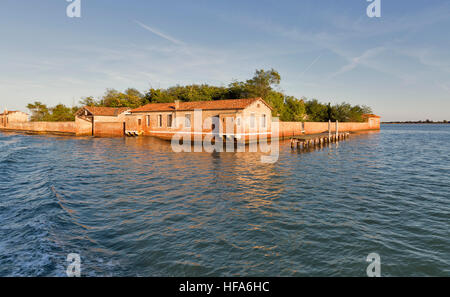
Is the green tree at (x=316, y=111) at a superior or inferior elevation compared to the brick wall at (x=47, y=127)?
superior

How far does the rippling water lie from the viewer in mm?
5852

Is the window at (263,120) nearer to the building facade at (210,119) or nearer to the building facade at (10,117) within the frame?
the building facade at (210,119)

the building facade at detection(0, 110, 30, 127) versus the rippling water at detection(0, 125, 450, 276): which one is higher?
the building facade at detection(0, 110, 30, 127)

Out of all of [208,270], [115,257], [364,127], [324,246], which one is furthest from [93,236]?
[364,127]

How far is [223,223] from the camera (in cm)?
809

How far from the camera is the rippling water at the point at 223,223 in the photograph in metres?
5.85

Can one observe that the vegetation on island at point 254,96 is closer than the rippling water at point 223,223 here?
No

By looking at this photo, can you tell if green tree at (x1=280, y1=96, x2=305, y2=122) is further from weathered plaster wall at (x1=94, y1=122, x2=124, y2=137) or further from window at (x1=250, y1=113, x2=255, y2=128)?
weathered plaster wall at (x1=94, y1=122, x2=124, y2=137)

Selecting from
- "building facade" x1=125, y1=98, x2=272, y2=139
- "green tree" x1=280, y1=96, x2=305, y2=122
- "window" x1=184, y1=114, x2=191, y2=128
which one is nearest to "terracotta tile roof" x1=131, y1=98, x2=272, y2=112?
"building facade" x1=125, y1=98, x2=272, y2=139

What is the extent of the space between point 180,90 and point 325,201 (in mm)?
52693

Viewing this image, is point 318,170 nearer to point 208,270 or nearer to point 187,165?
point 187,165

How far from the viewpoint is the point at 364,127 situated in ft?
251

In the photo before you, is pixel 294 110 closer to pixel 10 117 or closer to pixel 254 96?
pixel 254 96

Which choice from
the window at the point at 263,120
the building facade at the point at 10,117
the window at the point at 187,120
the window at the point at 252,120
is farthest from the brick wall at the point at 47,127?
the window at the point at 263,120
